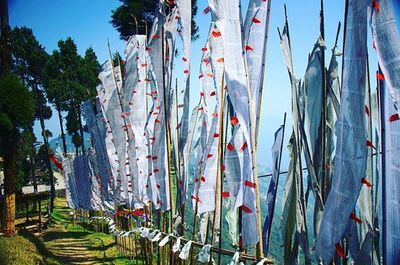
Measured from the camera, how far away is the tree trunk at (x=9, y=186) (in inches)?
352

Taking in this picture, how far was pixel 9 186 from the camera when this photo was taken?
29.3ft

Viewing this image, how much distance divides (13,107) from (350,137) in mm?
8381

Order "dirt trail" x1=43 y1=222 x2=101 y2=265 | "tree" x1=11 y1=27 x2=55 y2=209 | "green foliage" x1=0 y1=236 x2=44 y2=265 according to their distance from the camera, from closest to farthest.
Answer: "green foliage" x1=0 y1=236 x2=44 y2=265 → "dirt trail" x1=43 y1=222 x2=101 y2=265 → "tree" x1=11 y1=27 x2=55 y2=209

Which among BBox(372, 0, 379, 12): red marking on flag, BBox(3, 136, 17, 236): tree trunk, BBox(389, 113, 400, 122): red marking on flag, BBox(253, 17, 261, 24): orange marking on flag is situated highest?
BBox(253, 17, 261, 24): orange marking on flag

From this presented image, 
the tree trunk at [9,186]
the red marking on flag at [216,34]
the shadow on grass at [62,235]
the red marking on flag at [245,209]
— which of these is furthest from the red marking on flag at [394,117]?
the shadow on grass at [62,235]

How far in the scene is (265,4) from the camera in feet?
9.53

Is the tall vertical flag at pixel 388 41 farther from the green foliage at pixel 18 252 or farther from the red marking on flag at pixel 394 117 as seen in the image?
the green foliage at pixel 18 252

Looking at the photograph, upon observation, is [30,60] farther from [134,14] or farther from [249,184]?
[249,184]

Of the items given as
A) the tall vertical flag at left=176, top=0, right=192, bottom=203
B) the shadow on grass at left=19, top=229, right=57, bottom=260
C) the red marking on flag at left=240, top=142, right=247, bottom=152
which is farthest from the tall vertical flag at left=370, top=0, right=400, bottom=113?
the shadow on grass at left=19, top=229, right=57, bottom=260

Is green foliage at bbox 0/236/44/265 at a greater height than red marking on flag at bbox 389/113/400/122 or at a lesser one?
lesser

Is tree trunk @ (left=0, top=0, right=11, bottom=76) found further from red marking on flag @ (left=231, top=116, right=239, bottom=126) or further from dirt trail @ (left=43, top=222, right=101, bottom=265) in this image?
red marking on flag @ (left=231, top=116, right=239, bottom=126)

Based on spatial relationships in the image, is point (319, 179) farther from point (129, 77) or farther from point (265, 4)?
point (129, 77)

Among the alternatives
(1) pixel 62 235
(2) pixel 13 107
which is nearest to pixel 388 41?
(2) pixel 13 107

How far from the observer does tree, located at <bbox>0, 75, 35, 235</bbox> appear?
27.9ft
